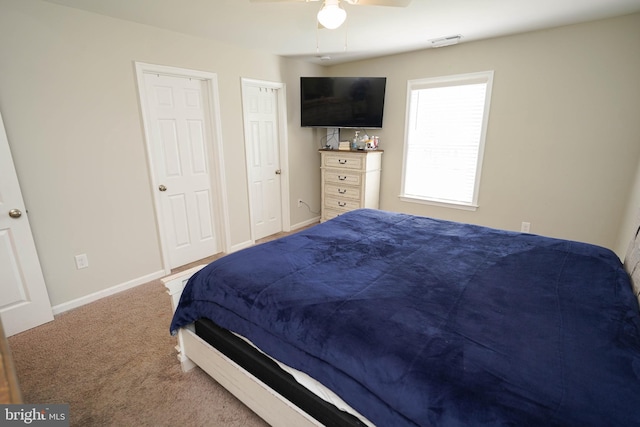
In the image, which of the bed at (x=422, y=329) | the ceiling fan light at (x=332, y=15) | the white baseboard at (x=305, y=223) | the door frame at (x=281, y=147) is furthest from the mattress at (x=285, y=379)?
the white baseboard at (x=305, y=223)

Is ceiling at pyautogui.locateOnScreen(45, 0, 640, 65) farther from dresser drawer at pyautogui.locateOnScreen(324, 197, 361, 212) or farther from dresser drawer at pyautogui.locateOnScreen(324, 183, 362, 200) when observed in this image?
dresser drawer at pyautogui.locateOnScreen(324, 197, 361, 212)

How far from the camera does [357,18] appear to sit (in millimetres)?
2576

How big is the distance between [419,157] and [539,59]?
155cm

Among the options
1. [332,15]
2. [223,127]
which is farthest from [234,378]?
[223,127]

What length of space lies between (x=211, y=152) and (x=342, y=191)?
180 cm

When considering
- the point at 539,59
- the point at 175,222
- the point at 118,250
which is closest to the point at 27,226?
the point at 118,250

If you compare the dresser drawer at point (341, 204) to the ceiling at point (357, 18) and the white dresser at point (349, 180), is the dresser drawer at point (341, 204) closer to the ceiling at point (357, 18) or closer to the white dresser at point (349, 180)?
the white dresser at point (349, 180)

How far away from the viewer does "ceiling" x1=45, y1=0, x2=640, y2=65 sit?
2.29 metres

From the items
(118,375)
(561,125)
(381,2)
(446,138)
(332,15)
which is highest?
(381,2)

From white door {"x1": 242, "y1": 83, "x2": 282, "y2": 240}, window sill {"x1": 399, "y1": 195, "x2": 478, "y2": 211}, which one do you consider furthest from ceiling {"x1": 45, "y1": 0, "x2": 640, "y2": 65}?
window sill {"x1": 399, "y1": 195, "x2": 478, "y2": 211}

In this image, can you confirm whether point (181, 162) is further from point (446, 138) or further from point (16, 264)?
point (446, 138)

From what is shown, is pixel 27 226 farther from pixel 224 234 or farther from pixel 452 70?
pixel 452 70

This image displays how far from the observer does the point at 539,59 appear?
2980mm

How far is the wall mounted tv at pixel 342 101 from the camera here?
389cm
